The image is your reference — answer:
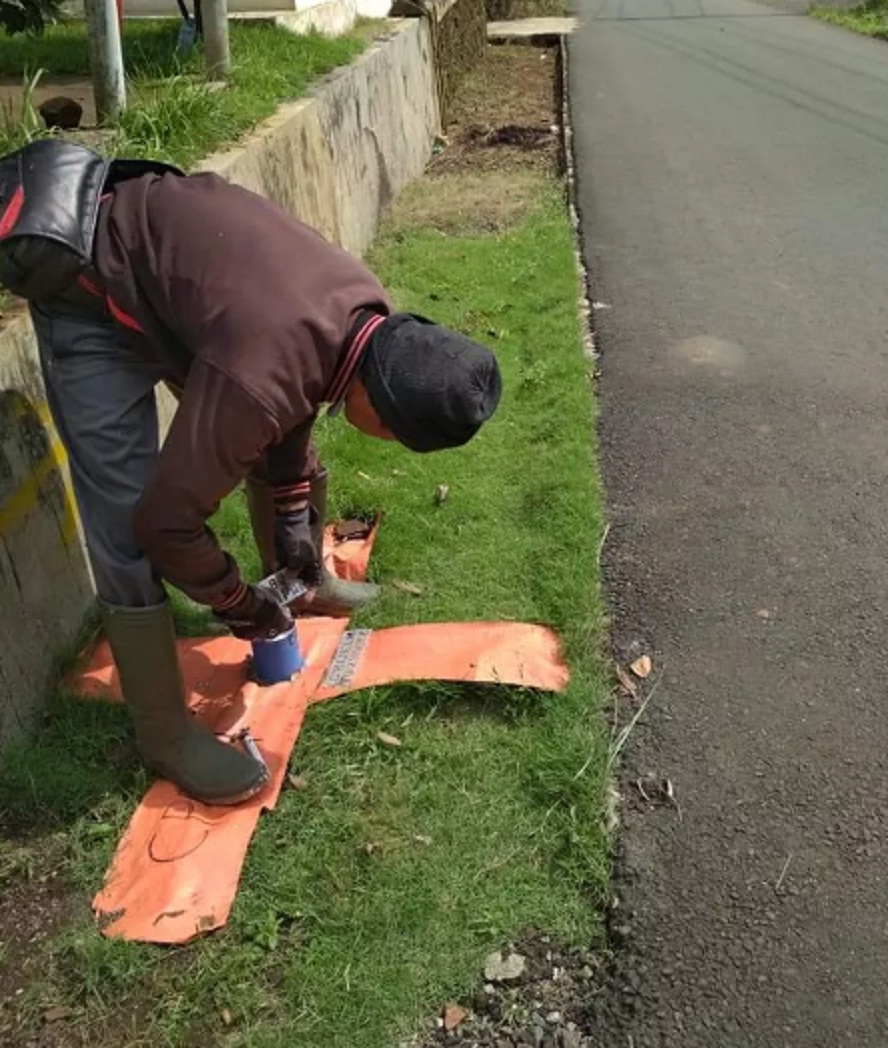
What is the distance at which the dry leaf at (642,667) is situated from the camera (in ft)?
10.5

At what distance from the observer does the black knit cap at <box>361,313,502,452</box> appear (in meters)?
2.26

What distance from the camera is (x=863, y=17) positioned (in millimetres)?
20375

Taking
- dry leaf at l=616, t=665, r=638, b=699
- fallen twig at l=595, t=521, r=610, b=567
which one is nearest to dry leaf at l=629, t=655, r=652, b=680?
dry leaf at l=616, t=665, r=638, b=699

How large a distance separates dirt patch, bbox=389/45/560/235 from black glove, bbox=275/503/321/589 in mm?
4738

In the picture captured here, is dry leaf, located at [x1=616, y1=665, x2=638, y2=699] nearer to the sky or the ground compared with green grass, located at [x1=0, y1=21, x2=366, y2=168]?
nearer to the ground

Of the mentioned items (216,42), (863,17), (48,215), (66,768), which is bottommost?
(863,17)

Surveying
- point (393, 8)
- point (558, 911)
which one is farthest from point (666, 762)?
point (393, 8)

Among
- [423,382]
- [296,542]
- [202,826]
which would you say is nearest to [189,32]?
[296,542]

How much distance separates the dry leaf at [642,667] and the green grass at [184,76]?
2716 mm

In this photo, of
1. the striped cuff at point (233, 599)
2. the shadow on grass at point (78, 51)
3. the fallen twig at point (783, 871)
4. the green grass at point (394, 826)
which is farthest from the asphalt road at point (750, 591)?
the shadow on grass at point (78, 51)

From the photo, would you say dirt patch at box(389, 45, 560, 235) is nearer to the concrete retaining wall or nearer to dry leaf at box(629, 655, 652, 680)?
the concrete retaining wall

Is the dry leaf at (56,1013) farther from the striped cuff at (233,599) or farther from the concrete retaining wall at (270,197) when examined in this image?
the striped cuff at (233,599)

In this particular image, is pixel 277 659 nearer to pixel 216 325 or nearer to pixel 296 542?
pixel 296 542

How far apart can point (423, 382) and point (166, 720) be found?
1.12 meters
